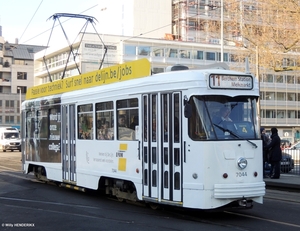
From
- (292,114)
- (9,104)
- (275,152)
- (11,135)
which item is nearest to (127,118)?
(275,152)

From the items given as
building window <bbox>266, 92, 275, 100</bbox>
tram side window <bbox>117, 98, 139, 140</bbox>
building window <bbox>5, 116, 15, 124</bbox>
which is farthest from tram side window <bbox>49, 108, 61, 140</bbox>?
building window <bbox>5, 116, 15, 124</bbox>

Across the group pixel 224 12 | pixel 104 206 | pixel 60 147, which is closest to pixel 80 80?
pixel 60 147

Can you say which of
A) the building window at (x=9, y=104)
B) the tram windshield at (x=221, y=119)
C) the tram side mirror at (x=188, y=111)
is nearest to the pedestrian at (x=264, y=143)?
the tram windshield at (x=221, y=119)

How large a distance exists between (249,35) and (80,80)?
12.2m

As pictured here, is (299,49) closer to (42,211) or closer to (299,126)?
(42,211)

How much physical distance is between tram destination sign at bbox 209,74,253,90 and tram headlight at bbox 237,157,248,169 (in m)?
1.44

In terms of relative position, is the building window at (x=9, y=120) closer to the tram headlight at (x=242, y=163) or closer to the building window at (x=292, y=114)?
the building window at (x=292, y=114)

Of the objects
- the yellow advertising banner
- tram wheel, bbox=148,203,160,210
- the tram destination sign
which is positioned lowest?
tram wheel, bbox=148,203,160,210

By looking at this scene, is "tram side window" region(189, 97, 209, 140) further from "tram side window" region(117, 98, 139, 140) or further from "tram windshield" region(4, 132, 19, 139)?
"tram windshield" region(4, 132, 19, 139)

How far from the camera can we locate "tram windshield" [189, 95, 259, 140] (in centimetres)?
963

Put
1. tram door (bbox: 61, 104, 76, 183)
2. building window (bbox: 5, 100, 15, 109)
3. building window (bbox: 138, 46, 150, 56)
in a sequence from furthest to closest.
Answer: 1. building window (bbox: 5, 100, 15, 109)
2. building window (bbox: 138, 46, 150, 56)
3. tram door (bbox: 61, 104, 76, 183)

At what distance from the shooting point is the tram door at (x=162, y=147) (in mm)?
9883

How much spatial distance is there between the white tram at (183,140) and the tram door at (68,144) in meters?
1.58

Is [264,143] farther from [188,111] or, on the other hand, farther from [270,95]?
[270,95]
